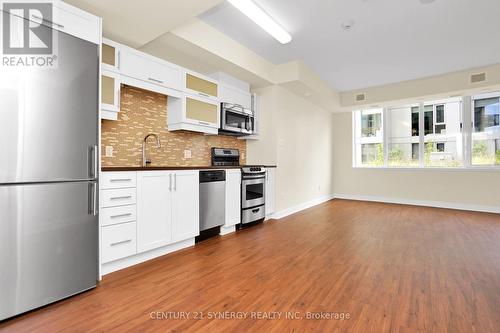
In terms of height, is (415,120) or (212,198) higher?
(415,120)

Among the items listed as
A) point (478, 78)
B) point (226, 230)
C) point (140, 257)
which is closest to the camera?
point (140, 257)

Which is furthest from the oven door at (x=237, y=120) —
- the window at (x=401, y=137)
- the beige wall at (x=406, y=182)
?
the window at (x=401, y=137)

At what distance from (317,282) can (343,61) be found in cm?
391

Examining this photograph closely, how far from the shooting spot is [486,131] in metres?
5.34

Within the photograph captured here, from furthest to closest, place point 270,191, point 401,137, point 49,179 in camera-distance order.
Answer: point 401,137 < point 270,191 < point 49,179

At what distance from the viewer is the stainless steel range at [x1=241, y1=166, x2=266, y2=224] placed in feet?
12.5

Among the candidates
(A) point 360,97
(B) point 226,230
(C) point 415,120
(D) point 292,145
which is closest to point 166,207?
(B) point 226,230

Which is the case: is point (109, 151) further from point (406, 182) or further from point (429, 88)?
point (406, 182)

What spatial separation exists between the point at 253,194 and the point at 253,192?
3 cm

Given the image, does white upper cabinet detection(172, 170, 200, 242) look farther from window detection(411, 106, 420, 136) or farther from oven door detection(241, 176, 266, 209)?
window detection(411, 106, 420, 136)

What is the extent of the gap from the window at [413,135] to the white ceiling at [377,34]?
1395mm

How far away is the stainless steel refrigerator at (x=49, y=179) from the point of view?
157cm

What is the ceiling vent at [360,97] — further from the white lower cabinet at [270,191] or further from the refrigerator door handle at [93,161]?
the refrigerator door handle at [93,161]

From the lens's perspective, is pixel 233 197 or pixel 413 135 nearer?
pixel 233 197
